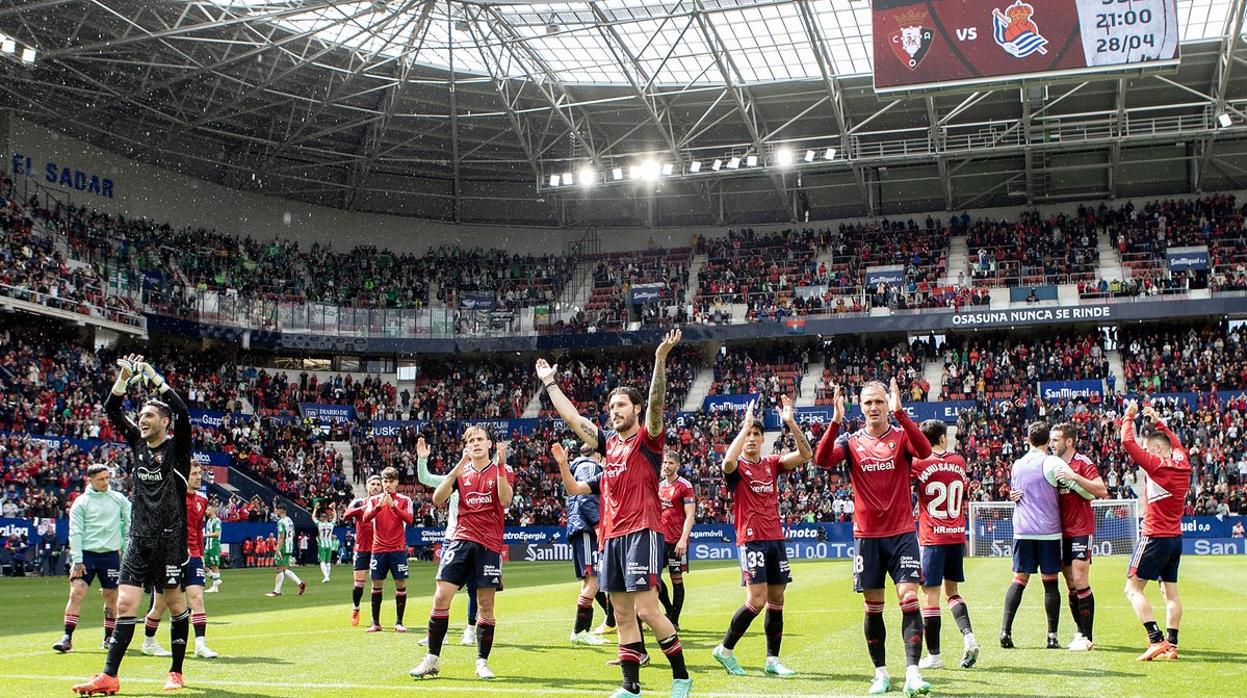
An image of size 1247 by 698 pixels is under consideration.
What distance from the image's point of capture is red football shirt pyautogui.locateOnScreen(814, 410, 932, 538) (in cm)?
943

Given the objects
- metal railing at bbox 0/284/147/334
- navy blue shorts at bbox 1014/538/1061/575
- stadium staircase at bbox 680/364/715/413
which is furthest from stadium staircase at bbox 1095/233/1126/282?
navy blue shorts at bbox 1014/538/1061/575

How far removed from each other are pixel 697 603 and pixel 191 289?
36.1 m

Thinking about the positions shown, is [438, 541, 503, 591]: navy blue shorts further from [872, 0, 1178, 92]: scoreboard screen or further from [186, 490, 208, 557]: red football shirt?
[872, 0, 1178, 92]: scoreboard screen

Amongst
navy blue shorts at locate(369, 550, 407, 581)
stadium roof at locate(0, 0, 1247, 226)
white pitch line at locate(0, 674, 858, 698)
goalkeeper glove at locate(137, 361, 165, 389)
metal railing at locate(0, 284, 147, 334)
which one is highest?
stadium roof at locate(0, 0, 1247, 226)

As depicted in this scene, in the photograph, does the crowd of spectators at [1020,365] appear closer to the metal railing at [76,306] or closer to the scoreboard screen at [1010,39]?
the scoreboard screen at [1010,39]

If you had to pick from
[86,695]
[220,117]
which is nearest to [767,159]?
[220,117]

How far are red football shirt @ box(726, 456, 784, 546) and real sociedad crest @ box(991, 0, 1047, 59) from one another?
876 inches

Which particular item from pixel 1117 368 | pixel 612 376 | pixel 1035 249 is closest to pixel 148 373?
pixel 612 376

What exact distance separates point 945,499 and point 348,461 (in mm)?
42239

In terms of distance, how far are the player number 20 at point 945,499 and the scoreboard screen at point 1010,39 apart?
20.9 m

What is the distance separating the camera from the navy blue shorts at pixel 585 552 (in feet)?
45.1

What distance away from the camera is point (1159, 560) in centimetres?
1126

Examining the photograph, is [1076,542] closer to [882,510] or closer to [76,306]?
[882,510]

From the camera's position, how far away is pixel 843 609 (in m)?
18.3
